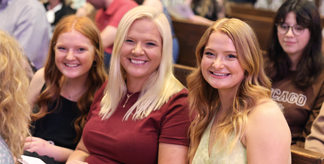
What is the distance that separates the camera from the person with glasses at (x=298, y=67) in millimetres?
2293

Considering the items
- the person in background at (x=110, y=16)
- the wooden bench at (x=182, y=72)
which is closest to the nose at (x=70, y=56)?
the wooden bench at (x=182, y=72)

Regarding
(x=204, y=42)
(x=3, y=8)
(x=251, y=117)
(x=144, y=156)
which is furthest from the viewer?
(x=3, y=8)

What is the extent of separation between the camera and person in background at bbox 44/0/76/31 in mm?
4066

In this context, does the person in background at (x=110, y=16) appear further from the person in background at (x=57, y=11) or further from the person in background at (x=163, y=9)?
the person in background at (x=57, y=11)

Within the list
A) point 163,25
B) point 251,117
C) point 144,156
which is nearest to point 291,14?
point 163,25

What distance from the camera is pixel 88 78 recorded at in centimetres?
247

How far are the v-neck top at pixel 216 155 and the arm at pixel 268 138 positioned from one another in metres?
0.04

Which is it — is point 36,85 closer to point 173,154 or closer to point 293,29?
point 173,154

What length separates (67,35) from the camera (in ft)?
7.66

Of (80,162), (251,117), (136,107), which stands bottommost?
(80,162)

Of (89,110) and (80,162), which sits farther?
(89,110)

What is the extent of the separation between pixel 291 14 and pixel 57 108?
1501mm

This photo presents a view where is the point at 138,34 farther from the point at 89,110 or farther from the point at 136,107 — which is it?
the point at 89,110

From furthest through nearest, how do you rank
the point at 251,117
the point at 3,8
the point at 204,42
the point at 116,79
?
the point at 3,8 → the point at 116,79 → the point at 204,42 → the point at 251,117
